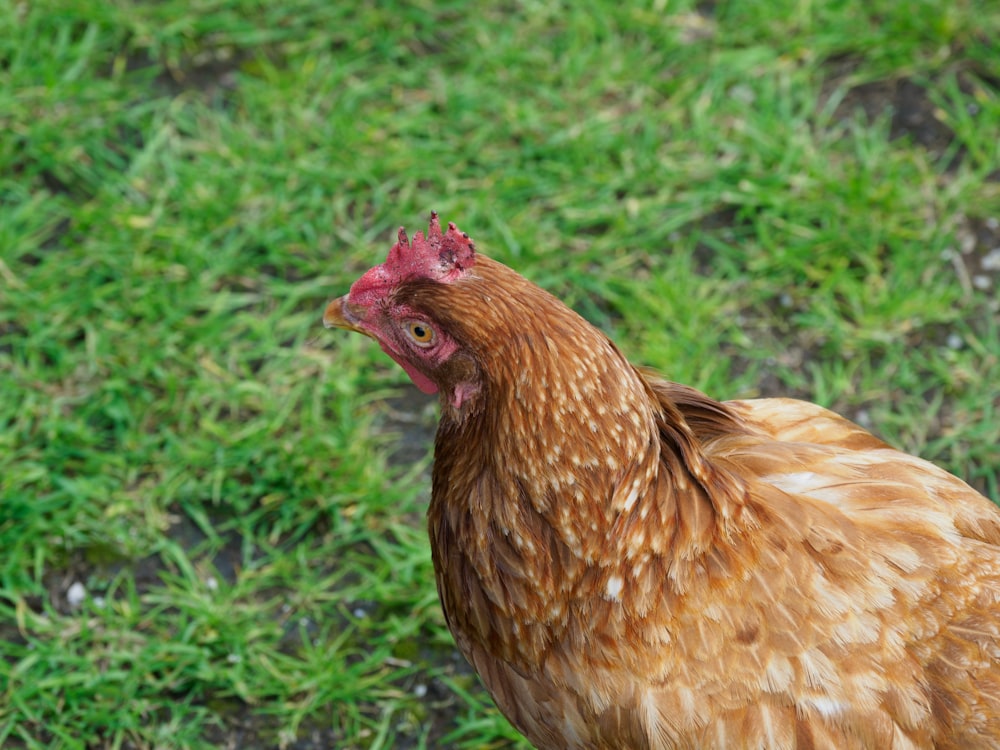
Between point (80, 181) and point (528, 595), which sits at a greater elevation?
point (528, 595)

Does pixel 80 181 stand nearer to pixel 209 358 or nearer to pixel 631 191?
pixel 209 358

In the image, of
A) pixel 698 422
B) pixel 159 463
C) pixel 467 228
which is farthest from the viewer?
pixel 467 228

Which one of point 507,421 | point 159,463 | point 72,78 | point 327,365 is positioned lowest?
point 159,463

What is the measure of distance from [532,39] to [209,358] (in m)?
2.05

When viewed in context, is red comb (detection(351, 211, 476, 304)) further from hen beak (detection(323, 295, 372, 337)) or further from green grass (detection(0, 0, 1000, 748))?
green grass (detection(0, 0, 1000, 748))

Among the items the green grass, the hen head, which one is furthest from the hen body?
the green grass

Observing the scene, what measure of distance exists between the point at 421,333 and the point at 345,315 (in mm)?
219

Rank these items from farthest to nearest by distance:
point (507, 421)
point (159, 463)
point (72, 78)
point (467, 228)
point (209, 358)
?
point (72, 78) < point (467, 228) < point (209, 358) < point (159, 463) < point (507, 421)

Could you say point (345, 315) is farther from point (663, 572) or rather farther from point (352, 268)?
point (352, 268)

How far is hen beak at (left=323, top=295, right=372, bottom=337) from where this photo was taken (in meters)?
2.32

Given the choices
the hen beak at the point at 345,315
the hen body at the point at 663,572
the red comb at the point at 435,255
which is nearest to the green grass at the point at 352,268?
the hen body at the point at 663,572

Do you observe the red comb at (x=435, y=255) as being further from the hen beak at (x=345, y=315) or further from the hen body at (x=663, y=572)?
the hen beak at (x=345, y=315)

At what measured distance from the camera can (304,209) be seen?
4230mm

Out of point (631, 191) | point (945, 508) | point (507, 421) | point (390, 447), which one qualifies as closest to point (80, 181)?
point (390, 447)
